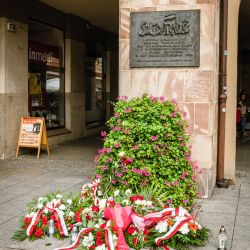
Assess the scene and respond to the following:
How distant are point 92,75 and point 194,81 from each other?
8.96m

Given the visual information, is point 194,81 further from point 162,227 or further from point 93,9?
point 93,9

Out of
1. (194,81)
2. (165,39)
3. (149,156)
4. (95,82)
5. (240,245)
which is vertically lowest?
(240,245)

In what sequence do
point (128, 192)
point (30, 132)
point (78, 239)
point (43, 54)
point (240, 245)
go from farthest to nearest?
point (43, 54)
point (30, 132)
point (128, 192)
point (240, 245)
point (78, 239)

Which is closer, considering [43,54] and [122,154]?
[122,154]

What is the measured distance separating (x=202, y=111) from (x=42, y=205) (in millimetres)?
2638

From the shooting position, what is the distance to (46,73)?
12047 millimetres

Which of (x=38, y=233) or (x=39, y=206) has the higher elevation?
(x=39, y=206)

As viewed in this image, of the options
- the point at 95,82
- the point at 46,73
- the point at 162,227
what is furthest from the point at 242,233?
the point at 95,82

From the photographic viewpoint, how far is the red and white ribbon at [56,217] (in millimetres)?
4844

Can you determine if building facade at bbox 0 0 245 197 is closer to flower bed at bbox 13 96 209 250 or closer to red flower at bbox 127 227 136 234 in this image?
flower bed at bbox 13 96 209 250

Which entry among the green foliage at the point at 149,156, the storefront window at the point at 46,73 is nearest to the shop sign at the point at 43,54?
the storefront window at the point at 46,73

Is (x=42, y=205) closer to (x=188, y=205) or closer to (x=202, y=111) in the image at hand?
(x=188, y=205)

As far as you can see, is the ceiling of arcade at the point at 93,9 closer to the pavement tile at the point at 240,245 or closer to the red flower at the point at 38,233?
the red flower at the point at 38,233

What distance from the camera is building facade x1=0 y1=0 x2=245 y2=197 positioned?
6559 mm
